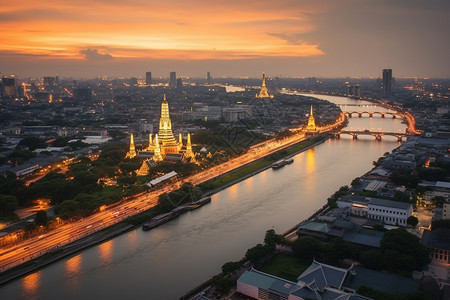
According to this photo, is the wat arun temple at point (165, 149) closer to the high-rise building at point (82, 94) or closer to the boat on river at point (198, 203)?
the boat on river at point (198, 203)

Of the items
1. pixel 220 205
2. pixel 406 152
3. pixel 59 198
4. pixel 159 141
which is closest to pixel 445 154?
pixel 406 152

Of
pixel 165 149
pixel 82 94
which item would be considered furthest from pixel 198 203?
pixel 82 94

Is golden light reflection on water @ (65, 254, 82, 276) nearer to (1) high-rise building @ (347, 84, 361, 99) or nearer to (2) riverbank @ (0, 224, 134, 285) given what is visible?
(2) riverbank @ (0, 224, 134, 285)

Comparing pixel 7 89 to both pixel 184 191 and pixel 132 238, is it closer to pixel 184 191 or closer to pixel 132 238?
pixel 184 191

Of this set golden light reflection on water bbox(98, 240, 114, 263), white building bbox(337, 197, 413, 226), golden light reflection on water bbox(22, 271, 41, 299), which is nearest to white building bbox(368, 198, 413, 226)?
white building bbox(337, 197, 413, 226)

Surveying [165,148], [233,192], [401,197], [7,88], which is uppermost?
[7,88]

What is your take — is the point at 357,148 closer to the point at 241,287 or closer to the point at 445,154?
the point at 445,154

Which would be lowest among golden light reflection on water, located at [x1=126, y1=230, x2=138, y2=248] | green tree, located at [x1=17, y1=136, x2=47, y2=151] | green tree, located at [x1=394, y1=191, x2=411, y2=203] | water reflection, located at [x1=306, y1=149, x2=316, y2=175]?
golden light reflection on water, located at [x1=126, y1=230, x2=138, y2=248]
